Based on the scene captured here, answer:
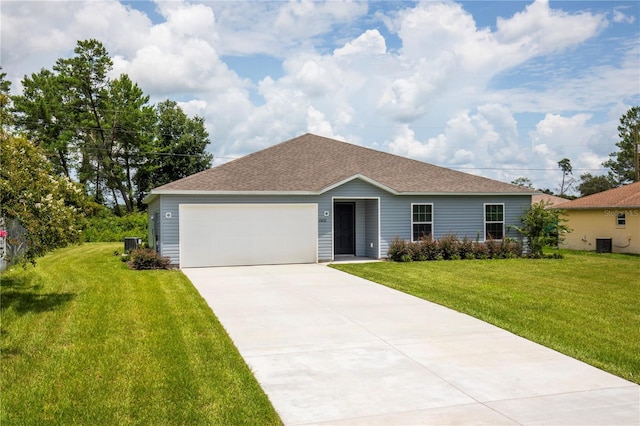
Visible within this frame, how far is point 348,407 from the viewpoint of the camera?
4.91m

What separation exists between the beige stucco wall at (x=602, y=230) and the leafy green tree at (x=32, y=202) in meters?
19.6

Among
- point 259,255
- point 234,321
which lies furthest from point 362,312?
point 259,255

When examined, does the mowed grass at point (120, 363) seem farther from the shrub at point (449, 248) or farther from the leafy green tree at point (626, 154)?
the leafy green tree at point (626, 154)

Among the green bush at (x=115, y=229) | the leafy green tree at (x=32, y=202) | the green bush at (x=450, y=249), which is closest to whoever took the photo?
the leafy green tree at (x=32, y=202)

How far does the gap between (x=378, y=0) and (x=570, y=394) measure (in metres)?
12.3

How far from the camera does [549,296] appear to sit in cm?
1100

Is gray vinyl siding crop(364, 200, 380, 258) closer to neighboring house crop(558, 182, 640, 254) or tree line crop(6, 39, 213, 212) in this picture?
neighboring house crop(558, 182, 640, 254)

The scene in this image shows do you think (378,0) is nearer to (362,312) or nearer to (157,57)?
(362,312)

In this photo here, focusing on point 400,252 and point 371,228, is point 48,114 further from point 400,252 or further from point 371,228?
point 400,252

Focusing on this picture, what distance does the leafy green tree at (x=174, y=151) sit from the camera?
42656mm

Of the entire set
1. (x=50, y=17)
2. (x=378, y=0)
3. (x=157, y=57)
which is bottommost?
(x=50, y=17)

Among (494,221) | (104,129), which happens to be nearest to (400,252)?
(494,221)

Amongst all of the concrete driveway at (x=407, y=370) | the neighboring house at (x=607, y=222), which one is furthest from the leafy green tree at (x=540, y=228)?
the concrete driveway at (x=407, y=370)

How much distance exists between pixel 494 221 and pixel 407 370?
16.2 m
